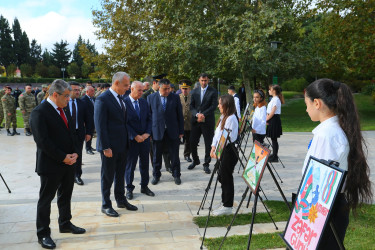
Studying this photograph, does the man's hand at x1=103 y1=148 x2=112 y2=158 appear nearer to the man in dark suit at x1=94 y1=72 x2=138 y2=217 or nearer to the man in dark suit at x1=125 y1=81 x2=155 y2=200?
the man in dark suit at x1=94 y1=72 x2=138 y2=217

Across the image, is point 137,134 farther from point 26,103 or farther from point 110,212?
point 26,103

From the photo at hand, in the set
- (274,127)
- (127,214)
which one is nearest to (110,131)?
(127,214)

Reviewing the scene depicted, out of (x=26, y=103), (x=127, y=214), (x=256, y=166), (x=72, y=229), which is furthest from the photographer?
(x=26, y=103)

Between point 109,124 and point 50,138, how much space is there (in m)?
1.10

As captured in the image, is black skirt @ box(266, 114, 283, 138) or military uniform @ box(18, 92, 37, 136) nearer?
black skirt @ box(266, 114, 283, 138)

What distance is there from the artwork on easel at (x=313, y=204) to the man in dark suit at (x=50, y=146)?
279cm

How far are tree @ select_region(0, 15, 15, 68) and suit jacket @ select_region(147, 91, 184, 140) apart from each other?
8443 cm

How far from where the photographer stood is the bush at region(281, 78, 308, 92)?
48.9m

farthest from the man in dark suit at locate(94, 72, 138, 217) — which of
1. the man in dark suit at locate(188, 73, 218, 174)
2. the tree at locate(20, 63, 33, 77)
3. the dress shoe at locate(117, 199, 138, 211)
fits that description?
the tree at locate(20, 63, 33, 77)

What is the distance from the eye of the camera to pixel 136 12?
953 inches

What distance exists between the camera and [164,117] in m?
6.76

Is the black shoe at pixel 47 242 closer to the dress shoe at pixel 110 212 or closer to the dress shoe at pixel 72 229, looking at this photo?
the dress shoe at pixel 72 229

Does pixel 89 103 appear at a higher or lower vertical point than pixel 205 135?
higher

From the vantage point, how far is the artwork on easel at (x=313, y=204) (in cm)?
208
